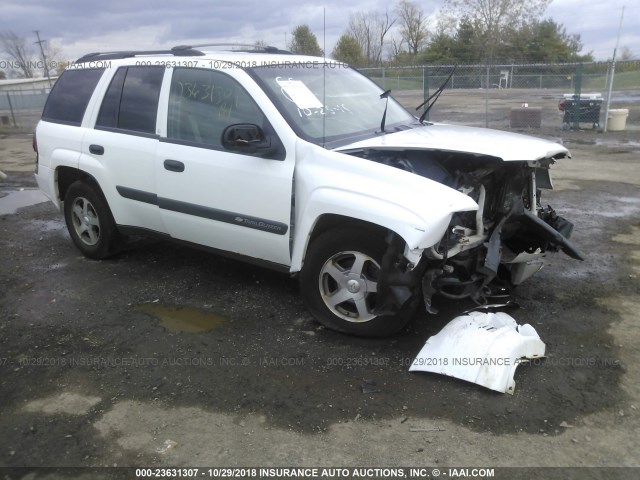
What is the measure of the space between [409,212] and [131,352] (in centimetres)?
213

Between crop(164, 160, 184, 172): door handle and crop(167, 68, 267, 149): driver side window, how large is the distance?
18 cm

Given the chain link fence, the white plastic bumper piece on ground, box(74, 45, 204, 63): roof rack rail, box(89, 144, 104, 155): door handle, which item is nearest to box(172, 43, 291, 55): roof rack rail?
box(74, 45, 204, 63): roof rack rail

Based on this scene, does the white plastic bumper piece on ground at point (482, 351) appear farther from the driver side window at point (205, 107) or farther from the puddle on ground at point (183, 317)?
the driver side window at point (205, 107)

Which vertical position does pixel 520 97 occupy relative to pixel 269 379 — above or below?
above

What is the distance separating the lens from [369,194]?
3.38m

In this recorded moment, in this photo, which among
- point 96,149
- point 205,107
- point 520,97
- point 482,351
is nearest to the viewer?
point 482,351

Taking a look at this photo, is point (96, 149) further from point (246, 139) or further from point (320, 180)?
point (320, 180)

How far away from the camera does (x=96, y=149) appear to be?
193 inches

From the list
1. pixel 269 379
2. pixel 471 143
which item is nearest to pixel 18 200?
pixel 269 379

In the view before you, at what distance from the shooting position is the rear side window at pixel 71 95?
16.9ft

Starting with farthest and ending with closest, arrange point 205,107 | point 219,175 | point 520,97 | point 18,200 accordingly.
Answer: point 520,97, point 18,200, point 205,107, point 219,175

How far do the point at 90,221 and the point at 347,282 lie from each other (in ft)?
9.93

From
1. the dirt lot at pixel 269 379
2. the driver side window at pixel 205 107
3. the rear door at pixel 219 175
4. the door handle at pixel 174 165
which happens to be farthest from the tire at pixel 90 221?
the driver side window at pixel 205 107

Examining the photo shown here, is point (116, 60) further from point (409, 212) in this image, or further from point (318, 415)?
point (318, 415)
